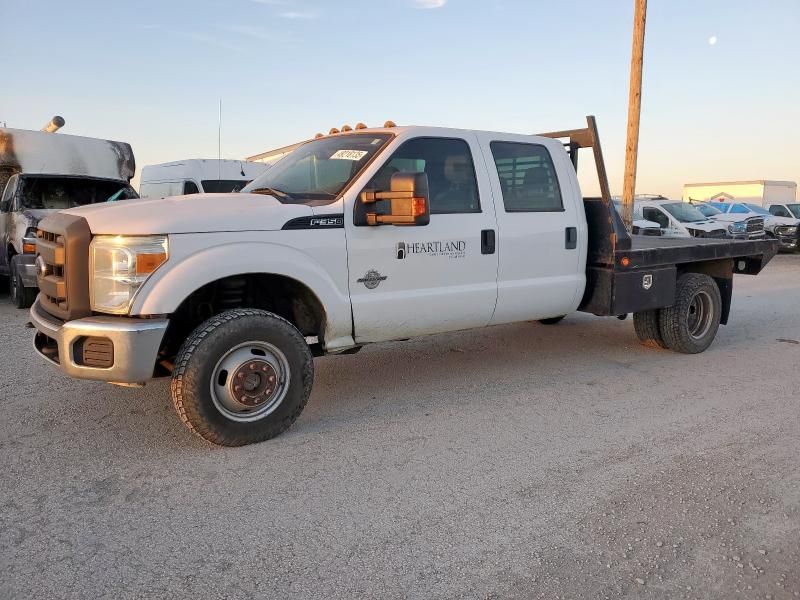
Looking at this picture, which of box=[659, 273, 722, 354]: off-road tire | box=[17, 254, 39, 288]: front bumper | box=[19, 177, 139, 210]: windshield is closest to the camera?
box=[659, 273, 722, 354]: off-road tire

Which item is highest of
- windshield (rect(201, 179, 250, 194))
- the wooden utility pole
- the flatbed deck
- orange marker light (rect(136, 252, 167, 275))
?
the wooden utility pole

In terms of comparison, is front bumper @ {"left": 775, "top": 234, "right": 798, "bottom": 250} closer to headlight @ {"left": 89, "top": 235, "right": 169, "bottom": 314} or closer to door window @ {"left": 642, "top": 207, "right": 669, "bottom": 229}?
door window @ {"left": 642, "top": 207, "right": 669, "bottom": 229}

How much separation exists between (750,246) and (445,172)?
3995 millimetres

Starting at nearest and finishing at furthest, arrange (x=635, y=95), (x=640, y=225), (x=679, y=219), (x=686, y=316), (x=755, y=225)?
(x=686, y=316) < (x=635, y=95) < (x=640, y=225) < (x=679, y=219) < (x=755, y=225)

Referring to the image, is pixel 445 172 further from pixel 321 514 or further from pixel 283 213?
pixel 321 514

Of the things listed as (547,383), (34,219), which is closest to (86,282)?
(547,383)

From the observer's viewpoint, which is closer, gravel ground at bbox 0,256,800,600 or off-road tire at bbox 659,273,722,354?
gravel ground at bbox 0,256,800,600

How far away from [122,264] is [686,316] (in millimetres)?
5114

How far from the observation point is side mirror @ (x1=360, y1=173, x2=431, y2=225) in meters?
4.17

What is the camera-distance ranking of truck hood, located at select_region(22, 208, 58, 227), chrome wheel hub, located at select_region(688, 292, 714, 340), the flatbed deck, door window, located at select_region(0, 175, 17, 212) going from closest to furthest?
the flatbed deck → chrome wheel hub, located at select_region(688, 292, 714, 340) → truck hood, located at select_region(22, 208, 58, 227) → door window, located at select_region(0, 175, 17, 212)

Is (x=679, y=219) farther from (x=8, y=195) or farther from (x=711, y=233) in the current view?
(x=8, y=195)

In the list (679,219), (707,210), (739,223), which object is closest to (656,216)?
(679,219)

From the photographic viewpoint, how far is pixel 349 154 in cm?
476

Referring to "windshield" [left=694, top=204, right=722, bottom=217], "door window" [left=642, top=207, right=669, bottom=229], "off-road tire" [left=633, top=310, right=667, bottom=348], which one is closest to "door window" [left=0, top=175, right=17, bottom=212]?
"off-road tire" [left=633, top=310, right=667, bottom=348]
